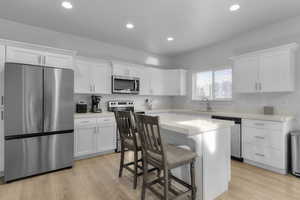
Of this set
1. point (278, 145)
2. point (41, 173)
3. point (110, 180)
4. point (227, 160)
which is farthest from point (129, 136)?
point (278, 145)

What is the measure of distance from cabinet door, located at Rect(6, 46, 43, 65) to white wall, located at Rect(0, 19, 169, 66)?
2.32 feet

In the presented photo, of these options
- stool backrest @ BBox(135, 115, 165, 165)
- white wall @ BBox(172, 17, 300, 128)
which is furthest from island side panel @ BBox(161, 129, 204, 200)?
white wall @ BBox(172, 17, 300, 128)

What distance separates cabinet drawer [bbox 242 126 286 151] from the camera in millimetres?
2697

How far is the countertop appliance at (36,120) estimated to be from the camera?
2.41 m

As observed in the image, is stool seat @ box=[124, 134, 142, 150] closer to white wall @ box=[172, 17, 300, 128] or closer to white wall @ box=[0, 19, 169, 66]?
white wall @ box=[0, 19, 169, 66]

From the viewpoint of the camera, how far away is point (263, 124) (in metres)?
2.89

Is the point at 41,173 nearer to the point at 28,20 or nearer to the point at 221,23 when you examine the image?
the point at 28,20

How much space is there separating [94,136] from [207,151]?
2.57m

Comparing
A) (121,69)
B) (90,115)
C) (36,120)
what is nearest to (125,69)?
(121,69)

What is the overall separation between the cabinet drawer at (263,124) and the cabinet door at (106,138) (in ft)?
9.64

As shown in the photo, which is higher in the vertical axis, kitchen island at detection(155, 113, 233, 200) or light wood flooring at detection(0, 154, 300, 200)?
kitchen island at detection(155, 113, 233, 200)

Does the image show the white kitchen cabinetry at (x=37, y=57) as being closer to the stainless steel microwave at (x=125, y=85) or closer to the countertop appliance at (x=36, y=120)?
the countertop appliance at (x=36, y=120)

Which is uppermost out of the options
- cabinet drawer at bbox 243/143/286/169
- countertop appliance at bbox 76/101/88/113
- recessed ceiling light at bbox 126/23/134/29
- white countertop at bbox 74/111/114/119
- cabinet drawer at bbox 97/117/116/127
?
recessed ceiling light at bbox 126/23/134/29

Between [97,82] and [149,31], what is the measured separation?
5.83ft
